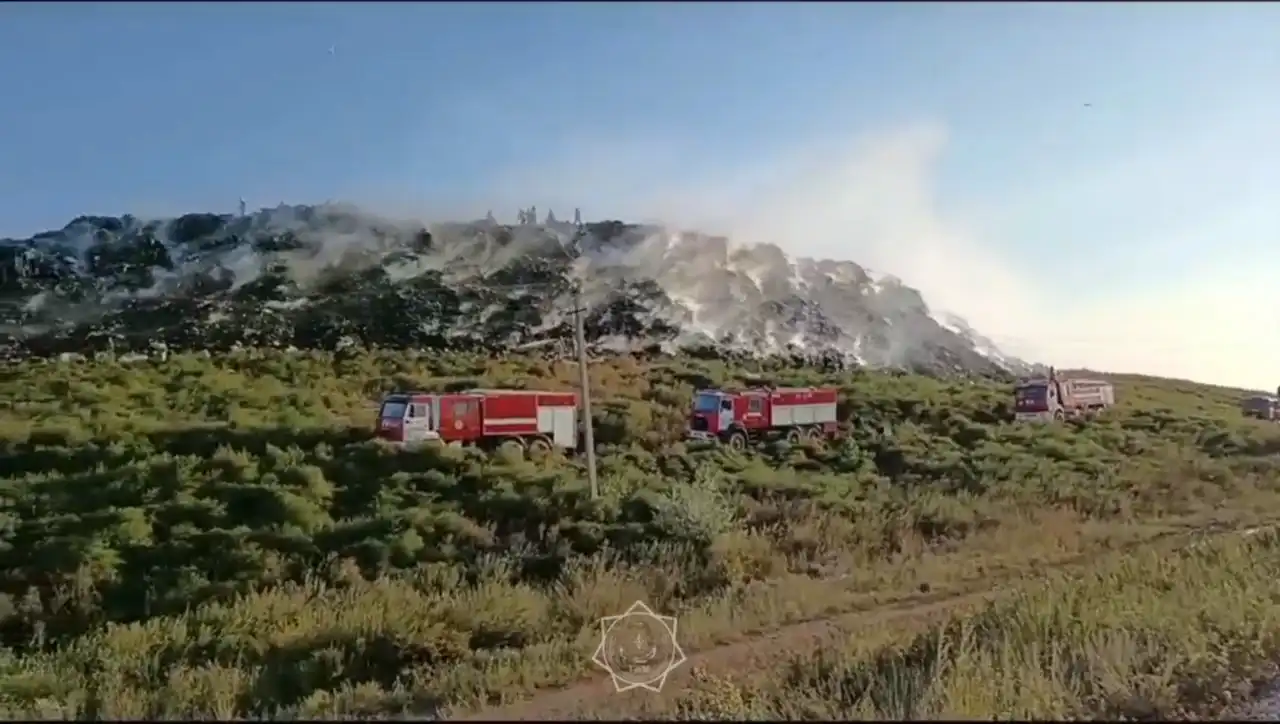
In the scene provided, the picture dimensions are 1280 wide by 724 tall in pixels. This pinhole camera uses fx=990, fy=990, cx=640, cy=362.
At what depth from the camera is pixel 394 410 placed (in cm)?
2288

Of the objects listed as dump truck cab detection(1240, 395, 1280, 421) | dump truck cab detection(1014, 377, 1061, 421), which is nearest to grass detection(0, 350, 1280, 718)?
dump truck cab detection(1240, 395, 1280, 421)

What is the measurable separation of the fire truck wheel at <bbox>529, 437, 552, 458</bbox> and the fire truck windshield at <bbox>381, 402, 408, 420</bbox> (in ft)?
10.1

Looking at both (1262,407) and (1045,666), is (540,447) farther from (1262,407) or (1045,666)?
(1045,666)

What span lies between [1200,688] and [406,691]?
515 cm

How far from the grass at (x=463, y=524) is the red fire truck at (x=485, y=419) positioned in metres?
0.91

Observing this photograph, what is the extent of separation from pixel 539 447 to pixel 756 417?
6.12 meters

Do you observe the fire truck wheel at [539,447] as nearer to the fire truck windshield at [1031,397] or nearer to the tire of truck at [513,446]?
the tire of truck at [513,446]

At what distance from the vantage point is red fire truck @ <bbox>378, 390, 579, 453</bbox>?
892 inches

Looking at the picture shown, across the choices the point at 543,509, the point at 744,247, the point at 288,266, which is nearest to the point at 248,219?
the point at 288,266

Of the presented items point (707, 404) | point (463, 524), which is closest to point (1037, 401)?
point (707, 404)

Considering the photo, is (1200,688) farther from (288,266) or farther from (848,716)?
(288,266)

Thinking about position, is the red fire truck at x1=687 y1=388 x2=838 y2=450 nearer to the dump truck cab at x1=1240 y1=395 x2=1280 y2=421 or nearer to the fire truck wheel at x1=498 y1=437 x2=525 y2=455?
the fire truck wheel at x1=498 y1=437 x2=525 y2=455

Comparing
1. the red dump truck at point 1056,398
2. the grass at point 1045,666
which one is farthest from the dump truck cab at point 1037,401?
the grass at point 1045,666

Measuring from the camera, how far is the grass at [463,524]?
868 centimetres
